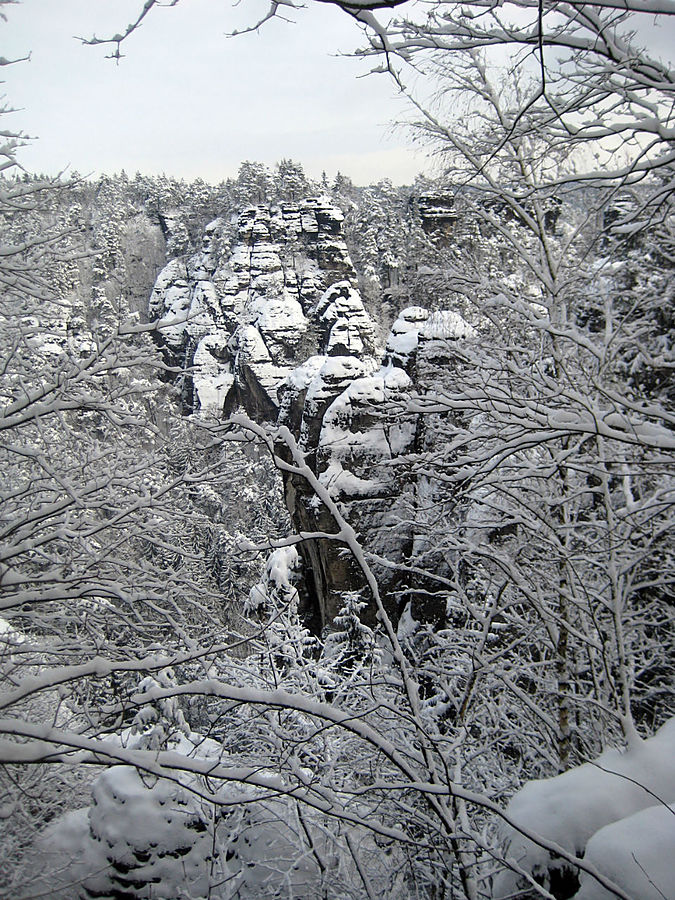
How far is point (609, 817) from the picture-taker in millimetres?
2027

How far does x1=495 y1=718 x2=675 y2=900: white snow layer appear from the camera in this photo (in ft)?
5.63

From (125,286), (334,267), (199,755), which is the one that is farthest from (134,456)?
(125,286)

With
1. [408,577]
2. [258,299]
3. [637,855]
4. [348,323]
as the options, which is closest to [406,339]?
[408,577]

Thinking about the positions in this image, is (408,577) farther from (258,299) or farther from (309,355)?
(258,299)

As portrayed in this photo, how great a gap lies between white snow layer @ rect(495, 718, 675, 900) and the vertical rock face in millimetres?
8282

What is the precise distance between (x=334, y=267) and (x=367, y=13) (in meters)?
39.2

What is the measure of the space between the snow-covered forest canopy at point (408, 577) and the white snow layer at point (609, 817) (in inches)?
0.4

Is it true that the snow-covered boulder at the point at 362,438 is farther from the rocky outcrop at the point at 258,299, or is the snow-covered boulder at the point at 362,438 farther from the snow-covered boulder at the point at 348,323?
the rocky outcrop at the point at 258,299

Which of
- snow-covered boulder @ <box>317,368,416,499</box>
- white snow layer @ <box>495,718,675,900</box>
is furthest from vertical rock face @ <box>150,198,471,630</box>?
white snow layer @ <box>495,718,675,900</box>

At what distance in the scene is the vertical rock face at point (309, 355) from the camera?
11.2 m

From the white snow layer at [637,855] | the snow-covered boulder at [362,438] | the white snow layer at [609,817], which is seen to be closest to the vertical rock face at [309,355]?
the snow-covered boulder at [362,438]

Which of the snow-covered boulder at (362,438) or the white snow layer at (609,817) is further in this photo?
the snow-covered boulder at (362,438)

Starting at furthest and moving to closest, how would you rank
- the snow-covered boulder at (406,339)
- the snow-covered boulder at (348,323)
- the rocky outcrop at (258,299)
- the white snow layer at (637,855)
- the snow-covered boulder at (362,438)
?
the rocky outcrop at (258,299), the snow-covered boulder at (348,323), the snow-covered boulder at (406,339), the snow-covered boulder at (362,438), the white snow layer at (637,855)

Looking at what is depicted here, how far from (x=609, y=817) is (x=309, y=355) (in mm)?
33676
